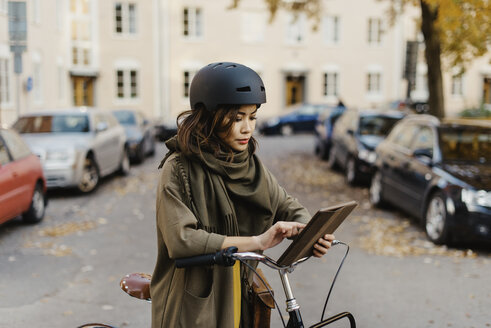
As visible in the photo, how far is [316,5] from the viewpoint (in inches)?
706

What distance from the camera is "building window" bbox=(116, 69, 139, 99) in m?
34.8

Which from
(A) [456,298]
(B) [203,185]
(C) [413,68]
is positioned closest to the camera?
(B) [203,185]

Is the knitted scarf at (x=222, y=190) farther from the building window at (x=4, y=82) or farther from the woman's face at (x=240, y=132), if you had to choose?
the building window at (x=4, y=82)

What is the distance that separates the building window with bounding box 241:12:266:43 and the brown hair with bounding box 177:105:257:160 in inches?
1356

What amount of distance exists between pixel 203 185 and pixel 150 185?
Result: 10854mm

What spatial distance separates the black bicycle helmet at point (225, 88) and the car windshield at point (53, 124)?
10.4m

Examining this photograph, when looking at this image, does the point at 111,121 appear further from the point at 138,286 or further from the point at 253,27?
the point at 253,27

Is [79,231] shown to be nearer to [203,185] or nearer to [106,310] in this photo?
[106,310]

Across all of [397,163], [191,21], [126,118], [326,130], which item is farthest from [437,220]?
[191,21]

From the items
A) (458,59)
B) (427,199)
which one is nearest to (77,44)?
(458,59)

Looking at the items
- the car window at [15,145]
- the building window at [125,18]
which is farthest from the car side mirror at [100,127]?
the building window at [125,18]

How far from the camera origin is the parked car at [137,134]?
16484 mm

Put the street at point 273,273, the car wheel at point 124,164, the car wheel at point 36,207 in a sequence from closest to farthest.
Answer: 1. the street at point 273,273
2. the car wheel at point 36,207
3. the car wheel at point 124,164

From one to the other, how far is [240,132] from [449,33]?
11333 mm
